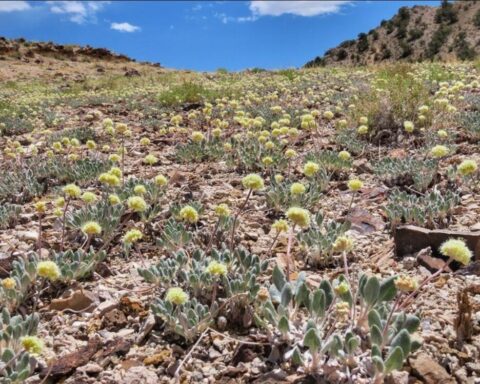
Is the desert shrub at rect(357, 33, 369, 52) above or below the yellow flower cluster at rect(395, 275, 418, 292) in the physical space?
above

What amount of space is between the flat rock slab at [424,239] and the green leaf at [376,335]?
4.84 feet

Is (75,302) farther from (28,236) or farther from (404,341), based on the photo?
(404,341)

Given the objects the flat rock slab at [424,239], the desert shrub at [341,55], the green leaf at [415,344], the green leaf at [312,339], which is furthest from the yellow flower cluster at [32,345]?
the desert shrub at [341,55]

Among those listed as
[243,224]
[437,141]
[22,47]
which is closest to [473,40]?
[22,47]

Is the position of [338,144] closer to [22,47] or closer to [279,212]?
[279,212]

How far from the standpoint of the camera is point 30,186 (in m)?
5.80

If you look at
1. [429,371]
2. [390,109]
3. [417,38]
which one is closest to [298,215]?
[429,371]

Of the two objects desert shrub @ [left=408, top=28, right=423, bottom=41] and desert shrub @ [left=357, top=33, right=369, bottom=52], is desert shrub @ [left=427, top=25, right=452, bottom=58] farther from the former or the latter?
desert shrub @ [left=357, top=33, right=369, bottom=52]

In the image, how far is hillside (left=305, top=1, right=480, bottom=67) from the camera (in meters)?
43.2

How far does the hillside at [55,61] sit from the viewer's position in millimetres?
31094

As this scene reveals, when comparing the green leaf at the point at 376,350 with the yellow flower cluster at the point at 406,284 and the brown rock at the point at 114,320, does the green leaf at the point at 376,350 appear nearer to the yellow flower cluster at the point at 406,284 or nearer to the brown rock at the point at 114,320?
A: the yellow flower cluster at the point at 406,284

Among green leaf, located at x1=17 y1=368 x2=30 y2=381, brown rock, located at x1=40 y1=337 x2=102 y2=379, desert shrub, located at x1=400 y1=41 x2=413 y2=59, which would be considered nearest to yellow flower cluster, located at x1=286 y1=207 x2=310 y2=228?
brown rock, located at x1=40 y1=337 x2=102 y2=379

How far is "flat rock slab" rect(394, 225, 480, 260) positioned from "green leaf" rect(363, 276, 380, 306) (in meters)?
1.23

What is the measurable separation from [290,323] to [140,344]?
937 millimetres
